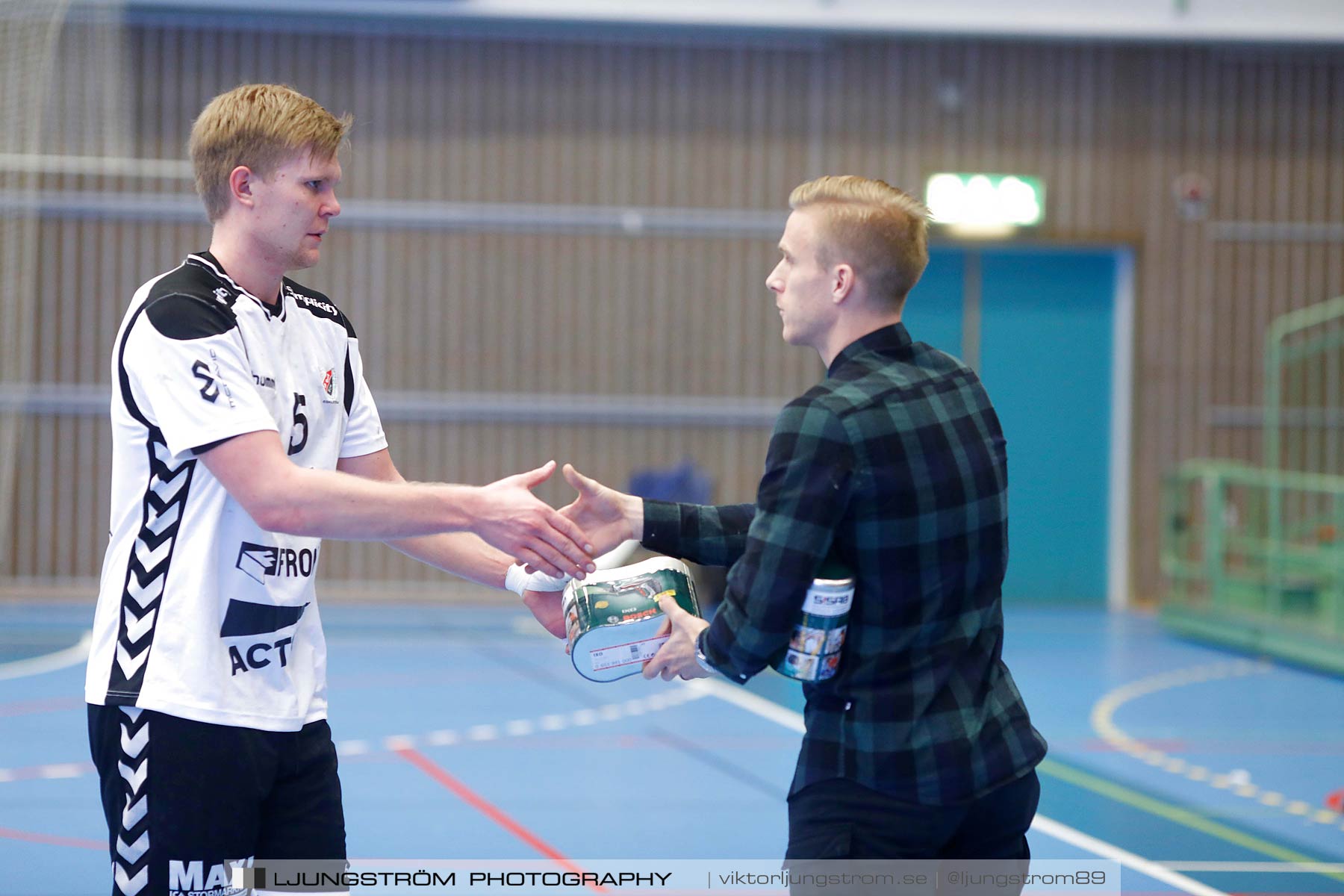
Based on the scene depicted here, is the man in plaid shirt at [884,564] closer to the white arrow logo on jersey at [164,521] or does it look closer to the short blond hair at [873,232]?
the short blond hair at [873,232]

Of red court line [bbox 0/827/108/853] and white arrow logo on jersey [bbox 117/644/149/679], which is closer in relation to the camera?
white arrow logo on jersey [bbox 117/644/149/679]

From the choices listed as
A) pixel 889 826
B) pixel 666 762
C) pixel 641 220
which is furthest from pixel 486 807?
pixel 641 220

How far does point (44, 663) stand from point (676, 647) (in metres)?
7.92

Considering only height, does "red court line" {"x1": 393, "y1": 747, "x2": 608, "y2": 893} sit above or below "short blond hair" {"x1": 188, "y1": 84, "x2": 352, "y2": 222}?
below

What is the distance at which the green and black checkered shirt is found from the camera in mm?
2230

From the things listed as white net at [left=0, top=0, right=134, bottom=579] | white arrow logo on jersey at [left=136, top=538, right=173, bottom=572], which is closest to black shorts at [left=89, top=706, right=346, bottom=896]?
white arrow logo on jersey at [left=136, top=538, right=173, bottom=572]

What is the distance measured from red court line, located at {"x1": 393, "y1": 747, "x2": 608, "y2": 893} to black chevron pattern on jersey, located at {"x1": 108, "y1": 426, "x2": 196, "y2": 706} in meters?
2.48

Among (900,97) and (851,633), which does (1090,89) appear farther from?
(851,633)

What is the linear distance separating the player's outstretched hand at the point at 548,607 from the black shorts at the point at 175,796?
0.82 m

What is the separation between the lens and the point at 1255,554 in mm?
11242

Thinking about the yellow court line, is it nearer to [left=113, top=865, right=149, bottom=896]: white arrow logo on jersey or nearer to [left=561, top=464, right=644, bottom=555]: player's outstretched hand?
[left=561, top=464, right=644, bottom=555]: player's outstretched hand

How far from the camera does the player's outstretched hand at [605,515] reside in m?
2.87

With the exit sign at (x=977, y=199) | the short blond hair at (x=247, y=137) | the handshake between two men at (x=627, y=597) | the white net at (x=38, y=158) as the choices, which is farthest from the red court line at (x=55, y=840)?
the exit sign at (x=977, y=199)

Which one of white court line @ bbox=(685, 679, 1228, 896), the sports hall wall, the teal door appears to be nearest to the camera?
white court line @ bbox=(685, 679, 1228, 896)
